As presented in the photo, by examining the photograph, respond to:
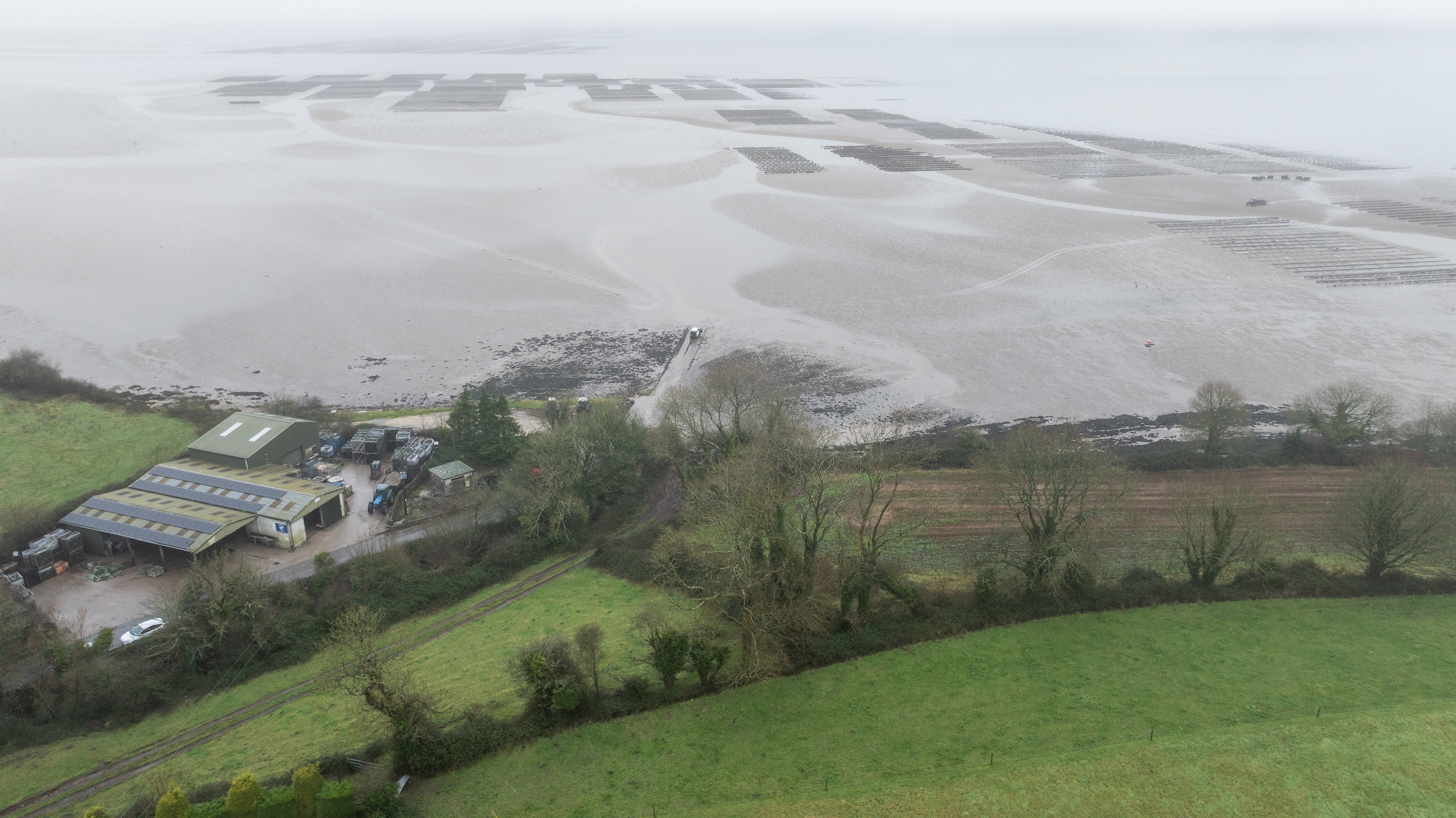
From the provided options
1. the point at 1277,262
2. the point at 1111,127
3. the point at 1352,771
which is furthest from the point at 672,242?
the point at 1111,127

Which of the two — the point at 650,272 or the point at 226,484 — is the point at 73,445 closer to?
the point at 226,484

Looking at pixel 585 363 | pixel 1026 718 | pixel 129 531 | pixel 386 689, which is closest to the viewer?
pixel 386 689

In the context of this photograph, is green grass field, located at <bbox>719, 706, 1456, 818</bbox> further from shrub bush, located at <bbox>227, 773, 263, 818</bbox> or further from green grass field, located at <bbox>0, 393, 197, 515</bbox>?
green grass field, located at <bbox>0, 393, 197, 515</bbox>

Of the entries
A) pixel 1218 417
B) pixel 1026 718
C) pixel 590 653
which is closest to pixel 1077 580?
pixel 1026 718

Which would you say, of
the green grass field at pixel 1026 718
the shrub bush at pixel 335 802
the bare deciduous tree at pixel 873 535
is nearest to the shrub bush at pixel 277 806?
the shrub bush at pixel 335 802

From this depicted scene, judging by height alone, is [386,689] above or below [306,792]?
above

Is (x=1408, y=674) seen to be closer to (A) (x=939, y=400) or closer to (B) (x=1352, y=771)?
(B) (x=1352, y=771)

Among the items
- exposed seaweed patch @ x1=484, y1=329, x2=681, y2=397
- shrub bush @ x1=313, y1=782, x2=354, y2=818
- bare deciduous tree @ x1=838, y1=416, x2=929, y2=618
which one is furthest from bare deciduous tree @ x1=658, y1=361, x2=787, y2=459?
shrub bush @ x1=313, y1=782, x2=354, y2=818
